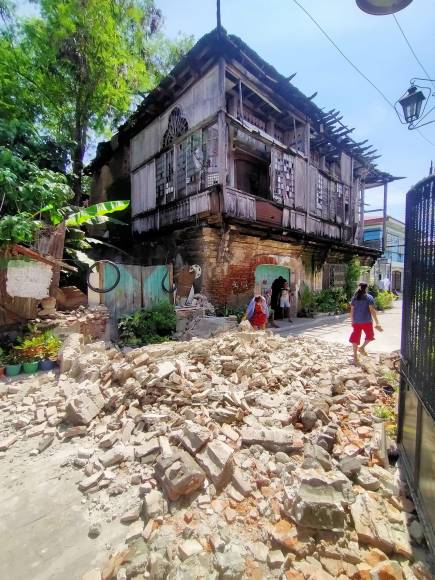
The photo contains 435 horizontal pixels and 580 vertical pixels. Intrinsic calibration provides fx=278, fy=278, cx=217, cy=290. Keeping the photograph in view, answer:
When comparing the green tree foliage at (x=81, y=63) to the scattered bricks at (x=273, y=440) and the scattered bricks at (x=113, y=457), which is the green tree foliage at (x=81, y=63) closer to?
the scattered bricks at (x=113, y=457)

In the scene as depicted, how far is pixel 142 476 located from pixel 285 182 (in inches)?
421

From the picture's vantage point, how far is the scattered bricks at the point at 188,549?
1791 millimetres

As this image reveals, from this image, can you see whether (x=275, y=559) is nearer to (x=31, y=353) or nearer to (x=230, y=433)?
(x=230, y=433)

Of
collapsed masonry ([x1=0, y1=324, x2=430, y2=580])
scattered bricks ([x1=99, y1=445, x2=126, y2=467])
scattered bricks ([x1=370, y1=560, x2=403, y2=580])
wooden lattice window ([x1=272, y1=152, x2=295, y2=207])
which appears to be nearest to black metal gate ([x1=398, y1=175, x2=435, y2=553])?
collapsed masonry ([x1=0, y1=324, x2=430, y2=580])

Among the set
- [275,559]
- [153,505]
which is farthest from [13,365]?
[275,559]

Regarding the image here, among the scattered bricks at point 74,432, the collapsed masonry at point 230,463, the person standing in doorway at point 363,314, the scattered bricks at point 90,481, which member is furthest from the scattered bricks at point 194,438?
the person standing in doorway at point 363,314

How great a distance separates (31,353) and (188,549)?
5.03 meters

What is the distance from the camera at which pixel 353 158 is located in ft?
48.0

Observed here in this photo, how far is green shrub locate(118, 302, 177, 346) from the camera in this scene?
291 inches

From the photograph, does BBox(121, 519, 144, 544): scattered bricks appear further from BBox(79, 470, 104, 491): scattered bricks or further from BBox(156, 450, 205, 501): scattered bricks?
BBox(79, 470, 104, 491): scattered bricks

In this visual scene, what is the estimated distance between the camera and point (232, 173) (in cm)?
944

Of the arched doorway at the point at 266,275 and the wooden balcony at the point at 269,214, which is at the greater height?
the wooden balcony at the point at 269,214

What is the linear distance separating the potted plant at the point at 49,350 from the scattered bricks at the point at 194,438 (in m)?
3.95

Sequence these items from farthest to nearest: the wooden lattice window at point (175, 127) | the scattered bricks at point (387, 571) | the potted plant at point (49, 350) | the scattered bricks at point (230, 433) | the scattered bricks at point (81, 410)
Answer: the wooden lattice window at point (175, 127) → the potted plant at point (49, 350) → the scattered bricks at point (81, 410) → the scattered bricks at point (230, 433) → the scattered bricks at point (387, 571)
